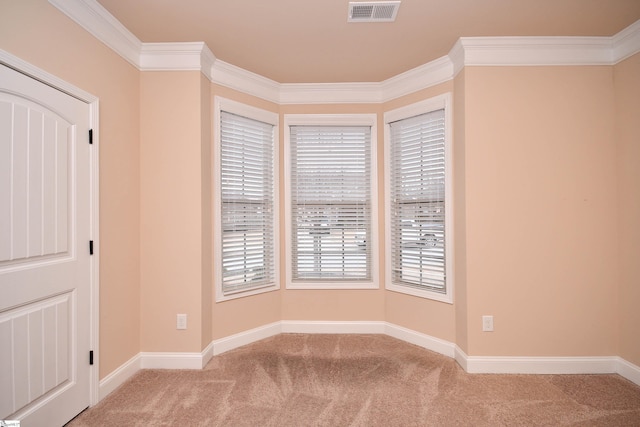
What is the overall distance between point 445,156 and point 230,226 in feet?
7.05

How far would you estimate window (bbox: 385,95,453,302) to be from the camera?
3201 mm

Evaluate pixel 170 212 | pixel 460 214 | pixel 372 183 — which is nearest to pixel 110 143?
pixel 170 212

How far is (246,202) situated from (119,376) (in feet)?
5.88

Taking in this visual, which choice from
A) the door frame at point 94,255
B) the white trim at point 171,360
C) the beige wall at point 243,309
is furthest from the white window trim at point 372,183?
the door frame at point 94,255

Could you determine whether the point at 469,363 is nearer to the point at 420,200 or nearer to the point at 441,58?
the point at 420,200

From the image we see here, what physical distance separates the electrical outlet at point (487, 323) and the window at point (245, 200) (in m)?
2.04

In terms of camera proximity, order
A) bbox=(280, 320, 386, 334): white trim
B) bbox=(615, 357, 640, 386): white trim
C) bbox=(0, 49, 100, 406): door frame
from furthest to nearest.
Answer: bbox=(280, 320, 386, 334): white trim, bbox=(615, 357, 640, 386): white trim, bbox=(0, 49, 100, 406): door frame

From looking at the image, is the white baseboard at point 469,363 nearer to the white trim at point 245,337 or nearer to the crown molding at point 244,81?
the white trim at point 245,337

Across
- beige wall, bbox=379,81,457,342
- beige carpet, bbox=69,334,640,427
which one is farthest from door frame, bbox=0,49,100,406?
beige wall, bbox=379,81,457,342

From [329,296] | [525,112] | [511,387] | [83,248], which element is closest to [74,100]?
[83,248]

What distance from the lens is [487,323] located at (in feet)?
9.40

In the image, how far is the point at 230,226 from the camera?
3.38 m

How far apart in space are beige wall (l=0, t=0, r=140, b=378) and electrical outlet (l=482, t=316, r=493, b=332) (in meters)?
2.89

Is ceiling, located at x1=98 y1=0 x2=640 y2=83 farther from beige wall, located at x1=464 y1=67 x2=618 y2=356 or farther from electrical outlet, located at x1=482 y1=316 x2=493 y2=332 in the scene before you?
electrical outlet, located at x1=482 y1=316 x2=493 y2=332
